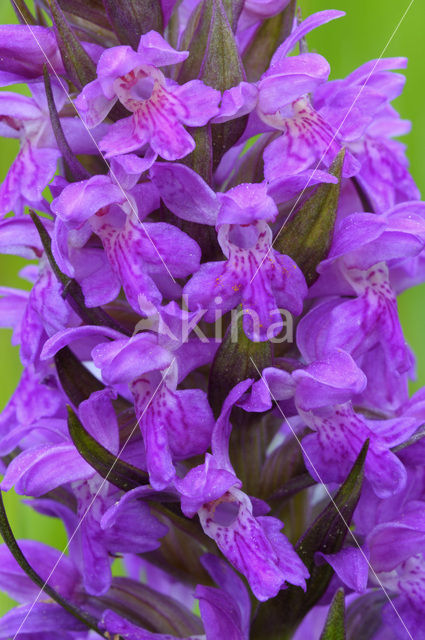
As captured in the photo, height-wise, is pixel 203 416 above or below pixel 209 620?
above

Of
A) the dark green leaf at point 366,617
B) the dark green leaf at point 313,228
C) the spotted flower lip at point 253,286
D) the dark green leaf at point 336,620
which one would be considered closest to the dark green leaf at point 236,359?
the spotted flower lip at point 253,286

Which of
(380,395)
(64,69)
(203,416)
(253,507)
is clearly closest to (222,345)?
(203,416)

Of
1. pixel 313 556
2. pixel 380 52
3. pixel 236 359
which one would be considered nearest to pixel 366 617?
pixel 313 556

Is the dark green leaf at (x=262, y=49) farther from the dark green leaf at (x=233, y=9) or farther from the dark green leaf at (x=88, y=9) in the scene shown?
the dark green leaf at (x=88, y=9)

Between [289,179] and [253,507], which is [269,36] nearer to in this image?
[289,179]

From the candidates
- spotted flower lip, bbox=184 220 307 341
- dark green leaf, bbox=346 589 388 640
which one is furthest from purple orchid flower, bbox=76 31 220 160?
dark green leaf, bbox=346 589 388 640

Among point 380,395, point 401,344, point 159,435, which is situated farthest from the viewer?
point 380,395
